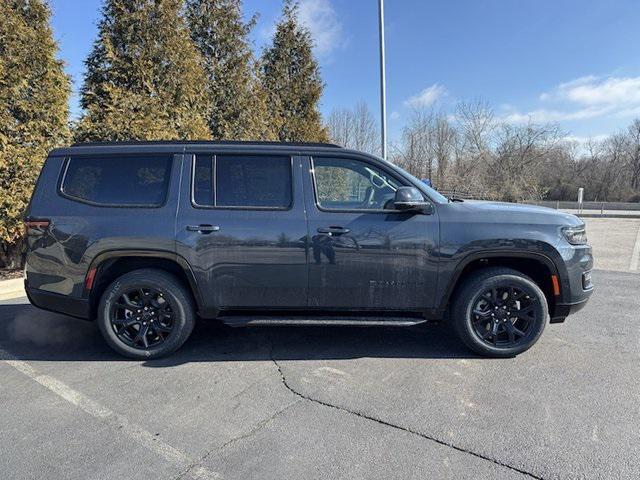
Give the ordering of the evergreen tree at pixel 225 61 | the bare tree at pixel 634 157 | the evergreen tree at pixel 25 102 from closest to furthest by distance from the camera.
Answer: the evergreen tree at pixel 25 102, the evergreen tree at pixel 225 61, the bare tree at pixel 634 157

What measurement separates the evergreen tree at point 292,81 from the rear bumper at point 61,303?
399 inches

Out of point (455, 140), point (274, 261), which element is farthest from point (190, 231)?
point (455, 140)

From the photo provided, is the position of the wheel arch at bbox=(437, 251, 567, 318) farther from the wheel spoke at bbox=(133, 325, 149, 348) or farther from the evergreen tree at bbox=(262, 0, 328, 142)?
the evergreen tree at bbox=(262, 0, 328, 142)

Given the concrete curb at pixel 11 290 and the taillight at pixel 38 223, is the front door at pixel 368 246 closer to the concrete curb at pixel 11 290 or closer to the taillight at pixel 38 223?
the taillight at pixel 38 223

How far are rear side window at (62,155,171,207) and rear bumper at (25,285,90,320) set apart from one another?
3.08 feet

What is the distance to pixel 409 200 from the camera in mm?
3555

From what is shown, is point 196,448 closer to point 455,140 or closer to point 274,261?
point 274,261

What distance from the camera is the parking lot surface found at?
2418 mm

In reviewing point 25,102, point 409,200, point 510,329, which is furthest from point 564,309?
point 25,102

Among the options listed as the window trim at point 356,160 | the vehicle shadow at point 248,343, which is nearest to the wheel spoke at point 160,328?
the vehicle shadow at point 248,343

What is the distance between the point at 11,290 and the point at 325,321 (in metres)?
5.37

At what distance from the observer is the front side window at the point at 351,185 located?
3775 mm

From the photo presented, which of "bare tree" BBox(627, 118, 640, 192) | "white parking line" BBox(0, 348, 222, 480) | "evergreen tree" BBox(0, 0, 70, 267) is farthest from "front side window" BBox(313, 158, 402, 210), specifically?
"bare tree" BBox(627, 118, 640, 192)

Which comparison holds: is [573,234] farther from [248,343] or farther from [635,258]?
[635,258]
